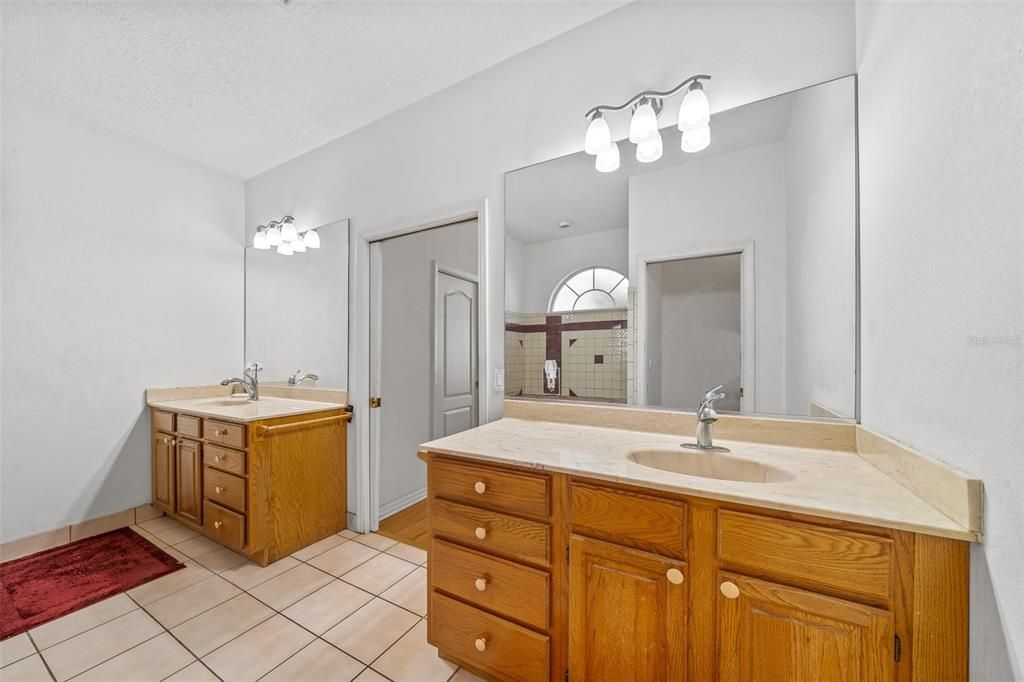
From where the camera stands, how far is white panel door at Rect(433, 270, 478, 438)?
3252mm

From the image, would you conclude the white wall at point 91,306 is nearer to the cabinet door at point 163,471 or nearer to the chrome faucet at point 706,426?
the cabinet door at point 163,471

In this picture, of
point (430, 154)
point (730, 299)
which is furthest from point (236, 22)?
point (730, 299)

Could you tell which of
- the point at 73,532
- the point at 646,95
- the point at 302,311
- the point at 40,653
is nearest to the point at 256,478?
the point at 40,653

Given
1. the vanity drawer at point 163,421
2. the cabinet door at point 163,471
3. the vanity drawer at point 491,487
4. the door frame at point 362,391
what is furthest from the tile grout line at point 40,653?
the vanity drawer at point 491,487

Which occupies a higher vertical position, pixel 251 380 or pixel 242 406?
pixel 251 380

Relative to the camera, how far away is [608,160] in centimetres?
167

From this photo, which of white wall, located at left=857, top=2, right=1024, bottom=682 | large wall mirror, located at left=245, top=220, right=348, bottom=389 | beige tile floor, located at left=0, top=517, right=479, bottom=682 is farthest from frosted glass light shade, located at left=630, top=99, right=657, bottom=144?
beige tile floor, located at left=0, top=517, right=479, bottom=682

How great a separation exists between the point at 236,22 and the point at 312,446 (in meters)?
2.19

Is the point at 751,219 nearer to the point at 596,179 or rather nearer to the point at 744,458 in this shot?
the point at 596,179

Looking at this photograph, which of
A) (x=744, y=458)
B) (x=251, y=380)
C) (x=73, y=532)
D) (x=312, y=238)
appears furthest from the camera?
(x=251, y=380)

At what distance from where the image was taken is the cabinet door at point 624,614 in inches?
39.0

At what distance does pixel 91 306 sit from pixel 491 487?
301 centimetres

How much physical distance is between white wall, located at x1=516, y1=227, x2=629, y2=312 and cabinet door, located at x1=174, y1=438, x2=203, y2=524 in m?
2.19

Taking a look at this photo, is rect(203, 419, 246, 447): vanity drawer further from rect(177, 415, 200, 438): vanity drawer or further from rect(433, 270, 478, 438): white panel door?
rect(433, 270, 478, 438): white panel door
